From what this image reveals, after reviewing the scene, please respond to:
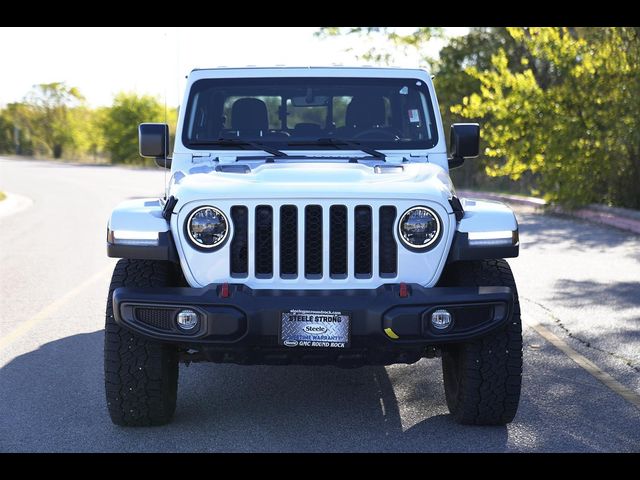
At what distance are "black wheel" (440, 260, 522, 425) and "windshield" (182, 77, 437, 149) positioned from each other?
59.0 inches

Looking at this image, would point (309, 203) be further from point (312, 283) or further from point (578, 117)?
point (578, 117)

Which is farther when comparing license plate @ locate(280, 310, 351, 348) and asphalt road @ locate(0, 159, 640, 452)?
asphalt road @ locate(0, 159, 640, 452)

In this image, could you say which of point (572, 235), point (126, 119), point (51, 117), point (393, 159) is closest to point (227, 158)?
point (393, 159)

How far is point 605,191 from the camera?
818 inches

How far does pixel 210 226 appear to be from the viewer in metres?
5.28

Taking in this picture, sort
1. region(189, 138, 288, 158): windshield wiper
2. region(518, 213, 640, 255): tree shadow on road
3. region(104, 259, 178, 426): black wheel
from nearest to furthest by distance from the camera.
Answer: region(104, 259, 178, 426): black wheel
region(189, 138, 288, 158): windshield wiper
region(518, 213, 640, 255): tree shadow on road

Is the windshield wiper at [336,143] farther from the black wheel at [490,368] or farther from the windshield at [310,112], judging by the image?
the black wheel at [490,368]

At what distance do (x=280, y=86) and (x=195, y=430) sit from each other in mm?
2552

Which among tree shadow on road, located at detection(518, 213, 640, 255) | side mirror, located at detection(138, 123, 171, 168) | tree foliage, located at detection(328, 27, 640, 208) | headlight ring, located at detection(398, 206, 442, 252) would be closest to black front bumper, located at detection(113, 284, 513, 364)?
headlight ring, located at detection(398, 206, 442, 252)

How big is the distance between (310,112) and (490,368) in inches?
92.3

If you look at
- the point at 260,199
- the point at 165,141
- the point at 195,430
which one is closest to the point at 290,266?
the point at 260,199

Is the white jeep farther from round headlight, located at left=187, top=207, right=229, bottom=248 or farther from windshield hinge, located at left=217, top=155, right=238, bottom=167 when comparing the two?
windshield hinge, located at left=217, top=155, right=238, bottom=167

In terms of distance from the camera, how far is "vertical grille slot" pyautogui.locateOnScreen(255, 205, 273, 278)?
525cm

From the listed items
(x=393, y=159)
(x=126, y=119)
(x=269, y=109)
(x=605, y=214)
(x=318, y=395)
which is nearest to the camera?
(x=318, y=395)
